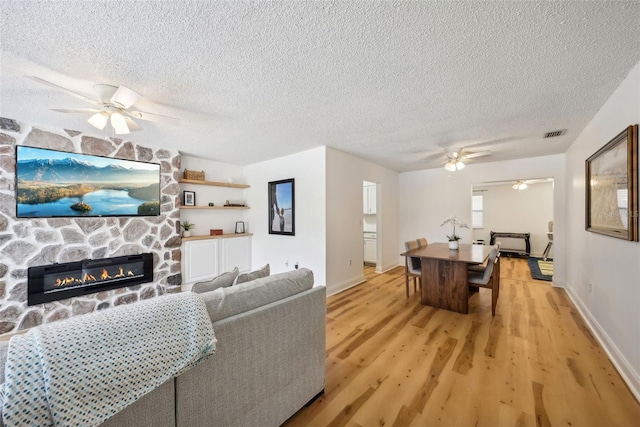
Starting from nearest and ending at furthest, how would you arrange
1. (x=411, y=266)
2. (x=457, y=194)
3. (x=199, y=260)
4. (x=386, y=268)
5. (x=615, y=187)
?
(x=615, y=187)
(x=411, y=266)
(x=199, y=260)
(x=457, y=194)
(x=386, y=268)

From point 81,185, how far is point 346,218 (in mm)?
3792

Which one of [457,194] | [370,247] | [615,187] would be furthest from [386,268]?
[615,187]

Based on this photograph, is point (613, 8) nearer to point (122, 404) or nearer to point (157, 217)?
point (122, 404)

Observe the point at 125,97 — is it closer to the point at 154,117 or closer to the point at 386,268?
the point at 154,117

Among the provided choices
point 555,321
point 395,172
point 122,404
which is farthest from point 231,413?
point 395,172

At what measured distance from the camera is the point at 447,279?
325 cm

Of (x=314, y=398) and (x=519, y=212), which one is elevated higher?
(x=519, y=212)

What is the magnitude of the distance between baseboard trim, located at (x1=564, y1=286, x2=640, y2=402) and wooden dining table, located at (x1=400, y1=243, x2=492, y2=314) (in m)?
1.12

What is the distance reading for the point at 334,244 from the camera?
402 cm

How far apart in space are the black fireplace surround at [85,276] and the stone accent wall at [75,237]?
0.07 meters

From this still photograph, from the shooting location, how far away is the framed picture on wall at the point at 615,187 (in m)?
1.79

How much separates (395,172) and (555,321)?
13.1ft

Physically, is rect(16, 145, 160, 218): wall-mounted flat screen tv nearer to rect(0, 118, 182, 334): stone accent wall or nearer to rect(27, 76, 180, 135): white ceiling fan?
rect(0, 118, 182, 334): stone accent wall

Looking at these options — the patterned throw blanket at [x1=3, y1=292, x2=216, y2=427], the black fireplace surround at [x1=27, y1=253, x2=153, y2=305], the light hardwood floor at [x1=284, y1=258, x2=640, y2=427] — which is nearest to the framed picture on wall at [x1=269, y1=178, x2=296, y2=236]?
the light hardwood floor at [x1=284, y1=258, x2=640, y2=427]
